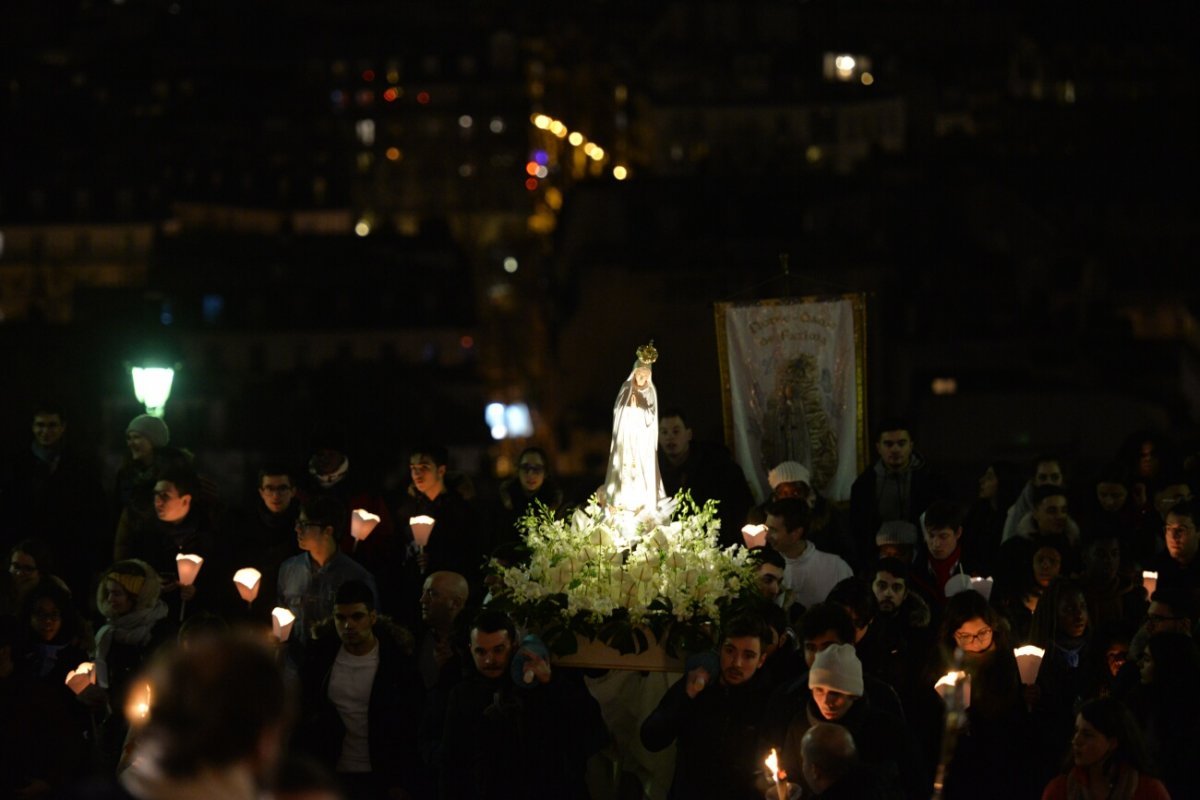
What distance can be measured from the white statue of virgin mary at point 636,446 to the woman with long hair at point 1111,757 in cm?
317

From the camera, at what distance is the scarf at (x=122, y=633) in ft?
44.5

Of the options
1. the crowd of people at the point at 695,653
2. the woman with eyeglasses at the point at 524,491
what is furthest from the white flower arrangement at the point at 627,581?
the woman with eyeglasses at the point at 524,491

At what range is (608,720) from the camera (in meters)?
13.1

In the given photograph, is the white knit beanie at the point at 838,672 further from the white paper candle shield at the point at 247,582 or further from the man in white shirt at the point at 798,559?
the white paper candle shield at the point at 247,582

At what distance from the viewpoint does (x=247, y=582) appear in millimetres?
14297

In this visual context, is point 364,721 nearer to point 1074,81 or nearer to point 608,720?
point 608,720

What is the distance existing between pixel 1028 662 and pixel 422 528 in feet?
15.6

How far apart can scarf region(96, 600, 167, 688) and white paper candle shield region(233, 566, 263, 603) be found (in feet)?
2.63

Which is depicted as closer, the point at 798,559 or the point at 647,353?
the point at 647,353

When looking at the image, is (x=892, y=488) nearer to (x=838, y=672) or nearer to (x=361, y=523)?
(x=361, y=523)

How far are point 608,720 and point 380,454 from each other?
42.3m

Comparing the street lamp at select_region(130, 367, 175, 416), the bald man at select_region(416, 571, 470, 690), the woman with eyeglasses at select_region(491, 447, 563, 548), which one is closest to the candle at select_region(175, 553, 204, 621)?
the bald man at select_region(416, 571, 470, 690)

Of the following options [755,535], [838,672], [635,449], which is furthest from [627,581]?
[838,672]

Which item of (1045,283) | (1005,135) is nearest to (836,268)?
(1045,283)
